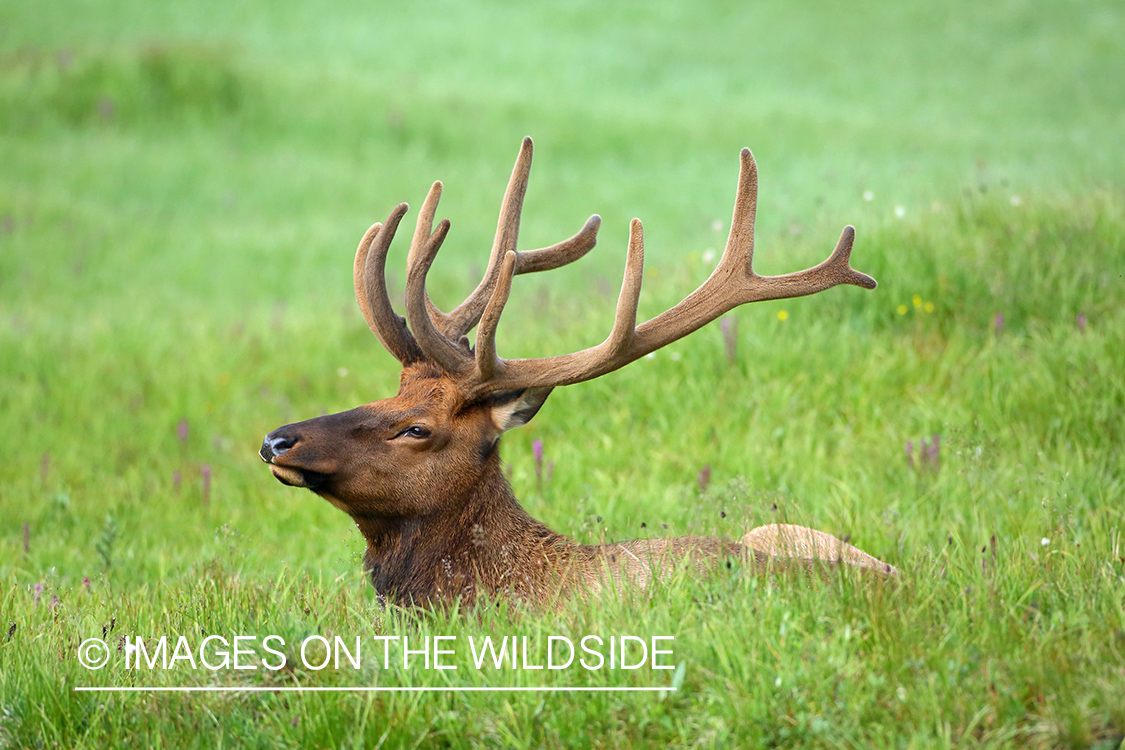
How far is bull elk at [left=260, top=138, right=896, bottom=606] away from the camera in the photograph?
4.07 meters

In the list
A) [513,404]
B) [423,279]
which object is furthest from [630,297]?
[423,279]

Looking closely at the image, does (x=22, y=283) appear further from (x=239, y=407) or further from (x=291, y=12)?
(x=291, y=12)

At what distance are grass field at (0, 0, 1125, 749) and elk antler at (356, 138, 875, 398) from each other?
80cm

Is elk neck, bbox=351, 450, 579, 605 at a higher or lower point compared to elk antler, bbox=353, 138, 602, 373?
lower

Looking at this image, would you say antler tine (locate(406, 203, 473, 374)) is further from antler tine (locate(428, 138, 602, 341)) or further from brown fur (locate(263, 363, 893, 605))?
antler tine (locate(428, 138, 602, 341))

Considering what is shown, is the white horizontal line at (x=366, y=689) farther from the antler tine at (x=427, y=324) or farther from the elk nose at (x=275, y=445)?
the antler tine at (x=427, y=324)

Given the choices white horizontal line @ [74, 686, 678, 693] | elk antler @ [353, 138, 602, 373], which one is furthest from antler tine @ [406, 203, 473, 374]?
white horizontal line @ [74, 686, 678, 693]

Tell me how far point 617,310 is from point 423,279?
2.62 ft

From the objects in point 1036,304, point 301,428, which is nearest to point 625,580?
point 301,428

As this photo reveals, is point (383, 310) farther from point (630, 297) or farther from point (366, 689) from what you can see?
point (366, 689)

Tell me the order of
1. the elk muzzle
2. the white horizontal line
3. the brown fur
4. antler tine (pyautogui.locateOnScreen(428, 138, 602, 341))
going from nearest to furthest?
the white horizontal line → the elk muzzle → the brown fur → antler tine (pyautogui.locateOnScreen(428, 138, 602, 341))

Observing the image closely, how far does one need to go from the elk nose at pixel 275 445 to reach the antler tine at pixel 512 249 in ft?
3.15

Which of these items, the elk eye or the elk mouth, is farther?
the elk eye

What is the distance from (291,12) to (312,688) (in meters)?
29.8
